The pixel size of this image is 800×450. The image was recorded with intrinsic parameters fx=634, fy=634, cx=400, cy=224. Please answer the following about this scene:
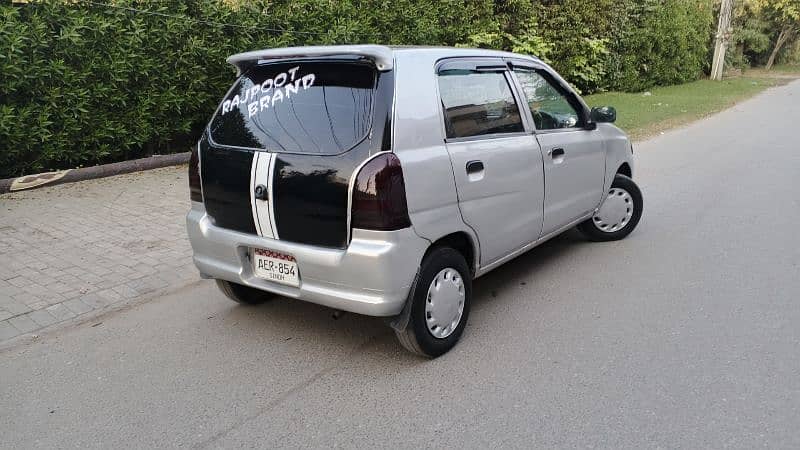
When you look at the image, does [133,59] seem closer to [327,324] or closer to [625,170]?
[327,324]

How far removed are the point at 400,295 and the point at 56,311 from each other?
2755mm

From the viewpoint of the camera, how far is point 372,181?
128 inches

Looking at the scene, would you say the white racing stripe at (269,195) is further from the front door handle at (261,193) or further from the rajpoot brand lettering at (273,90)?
the rajpoot brand lettering at (273,90)

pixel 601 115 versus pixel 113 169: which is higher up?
pixel 601 115

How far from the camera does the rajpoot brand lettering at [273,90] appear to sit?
12.1 ft

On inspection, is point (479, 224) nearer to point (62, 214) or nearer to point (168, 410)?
point (168, 410)

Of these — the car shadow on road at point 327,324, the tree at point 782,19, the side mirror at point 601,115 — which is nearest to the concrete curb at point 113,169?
the car shadow on road at point 327,324

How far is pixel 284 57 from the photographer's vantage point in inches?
150

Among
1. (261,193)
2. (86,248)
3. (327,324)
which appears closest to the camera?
(261,193)

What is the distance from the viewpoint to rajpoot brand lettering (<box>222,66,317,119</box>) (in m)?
3.70

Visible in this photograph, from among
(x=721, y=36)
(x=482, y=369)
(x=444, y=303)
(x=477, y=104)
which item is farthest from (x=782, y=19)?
(x=482, y=369)

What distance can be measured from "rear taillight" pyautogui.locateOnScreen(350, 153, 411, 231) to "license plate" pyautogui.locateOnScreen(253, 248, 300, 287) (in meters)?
0.51

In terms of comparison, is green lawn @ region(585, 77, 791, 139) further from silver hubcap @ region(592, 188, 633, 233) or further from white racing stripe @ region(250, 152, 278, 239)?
white racing stripe @ region(250, 152, 278, 239)

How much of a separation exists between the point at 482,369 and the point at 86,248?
4055 millimetres
